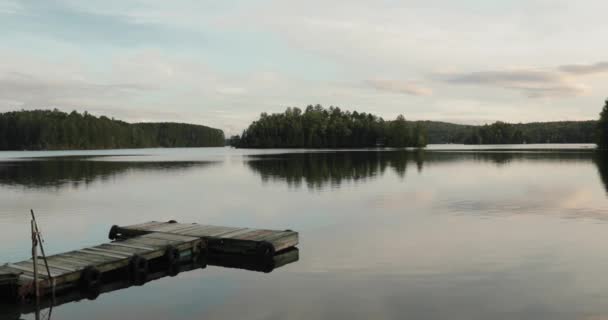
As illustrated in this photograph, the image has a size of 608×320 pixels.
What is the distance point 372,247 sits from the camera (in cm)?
2447

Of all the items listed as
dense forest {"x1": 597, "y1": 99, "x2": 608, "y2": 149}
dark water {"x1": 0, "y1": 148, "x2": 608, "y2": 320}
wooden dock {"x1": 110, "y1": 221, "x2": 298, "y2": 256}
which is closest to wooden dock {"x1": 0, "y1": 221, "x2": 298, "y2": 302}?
wooden dock {"x1": 110, "y1": 221, "x2": 298, "y2": 256}

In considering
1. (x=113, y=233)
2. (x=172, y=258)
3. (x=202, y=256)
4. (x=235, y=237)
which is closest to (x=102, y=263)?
(x=172, y=258)

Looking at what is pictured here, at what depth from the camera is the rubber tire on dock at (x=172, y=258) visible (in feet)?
69.6

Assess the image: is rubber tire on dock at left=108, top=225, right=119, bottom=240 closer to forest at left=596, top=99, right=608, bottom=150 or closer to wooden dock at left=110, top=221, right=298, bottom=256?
wooden dock at left=110, top=221, right=298, bottom=256

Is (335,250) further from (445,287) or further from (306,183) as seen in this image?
(306,183)

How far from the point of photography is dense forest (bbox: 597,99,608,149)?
147 metres

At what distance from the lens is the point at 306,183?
57.6 meters

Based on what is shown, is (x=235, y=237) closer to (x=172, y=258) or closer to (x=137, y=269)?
(x=172, y=258)

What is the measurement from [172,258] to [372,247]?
926 centimetres

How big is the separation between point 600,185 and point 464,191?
49.2ft

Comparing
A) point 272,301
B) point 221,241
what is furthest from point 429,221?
point 272,301

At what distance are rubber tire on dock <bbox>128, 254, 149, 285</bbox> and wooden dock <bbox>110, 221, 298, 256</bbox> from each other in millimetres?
3970

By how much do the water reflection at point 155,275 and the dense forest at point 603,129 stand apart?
5925 inches

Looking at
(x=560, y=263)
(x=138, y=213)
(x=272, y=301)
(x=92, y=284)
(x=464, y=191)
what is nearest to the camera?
(x=272, y=301)
